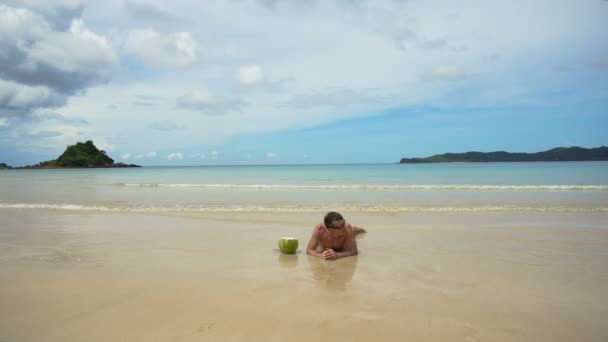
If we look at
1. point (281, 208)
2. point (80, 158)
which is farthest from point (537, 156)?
point (80, 158)

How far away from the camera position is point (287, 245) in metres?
6.62

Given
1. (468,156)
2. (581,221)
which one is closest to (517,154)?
(468,156)

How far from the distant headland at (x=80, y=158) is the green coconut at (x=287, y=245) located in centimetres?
13496

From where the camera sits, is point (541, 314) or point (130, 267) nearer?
point (541, 314)

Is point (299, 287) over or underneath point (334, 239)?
underneath

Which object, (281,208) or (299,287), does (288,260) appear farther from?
(281,208)

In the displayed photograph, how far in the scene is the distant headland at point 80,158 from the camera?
119 meters

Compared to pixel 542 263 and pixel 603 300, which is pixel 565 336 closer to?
pixel 603 300

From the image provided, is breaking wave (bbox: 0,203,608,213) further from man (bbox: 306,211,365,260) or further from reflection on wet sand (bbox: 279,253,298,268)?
reflection on wet sand (bbox: 279,253,298,268)

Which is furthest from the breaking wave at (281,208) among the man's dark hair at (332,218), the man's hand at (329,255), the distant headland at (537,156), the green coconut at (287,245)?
the distant headland at (537,156)

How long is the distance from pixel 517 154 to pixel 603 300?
130875mm

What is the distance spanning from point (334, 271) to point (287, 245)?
1307 mm

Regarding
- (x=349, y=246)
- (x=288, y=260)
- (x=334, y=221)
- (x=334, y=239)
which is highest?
(x=334, y=221)

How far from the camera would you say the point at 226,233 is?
8.82m
